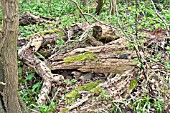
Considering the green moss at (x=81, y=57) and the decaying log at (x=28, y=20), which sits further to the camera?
the decaying log at (x=28, y=20)

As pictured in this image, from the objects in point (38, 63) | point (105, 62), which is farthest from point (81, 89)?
point (38, 63)

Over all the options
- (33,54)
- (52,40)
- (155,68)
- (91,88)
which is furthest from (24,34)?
(155,68)

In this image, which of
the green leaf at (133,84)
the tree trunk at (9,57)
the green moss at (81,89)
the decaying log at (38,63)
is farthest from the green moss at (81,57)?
the tree trunk at (9,57)

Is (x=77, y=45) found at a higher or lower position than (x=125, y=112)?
higher

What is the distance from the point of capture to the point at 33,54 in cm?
514

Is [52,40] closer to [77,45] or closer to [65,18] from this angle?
[77,45]

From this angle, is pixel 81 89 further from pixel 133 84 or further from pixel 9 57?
pixel 9 57

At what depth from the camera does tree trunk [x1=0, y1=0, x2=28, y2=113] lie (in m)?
2.67

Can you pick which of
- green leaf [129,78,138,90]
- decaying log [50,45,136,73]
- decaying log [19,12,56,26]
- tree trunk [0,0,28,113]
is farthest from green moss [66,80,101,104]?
decaying log [19,12,56,26]

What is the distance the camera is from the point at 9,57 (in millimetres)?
2846

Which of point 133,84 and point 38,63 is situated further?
point 38,63

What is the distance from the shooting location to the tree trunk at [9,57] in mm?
2671

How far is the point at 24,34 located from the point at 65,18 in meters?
1.70

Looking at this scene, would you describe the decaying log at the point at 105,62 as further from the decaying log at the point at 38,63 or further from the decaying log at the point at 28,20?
the decaying log at the point at 28,20
